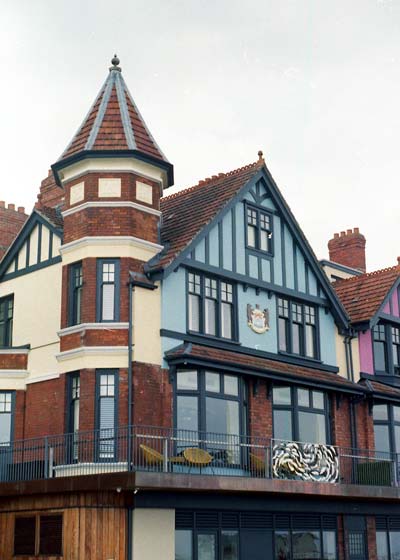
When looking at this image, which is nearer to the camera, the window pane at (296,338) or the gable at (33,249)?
the gable at (33,249)

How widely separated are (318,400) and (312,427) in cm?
89

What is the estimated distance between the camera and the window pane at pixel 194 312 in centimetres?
2620

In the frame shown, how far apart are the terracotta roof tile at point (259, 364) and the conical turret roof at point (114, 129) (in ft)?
17.8

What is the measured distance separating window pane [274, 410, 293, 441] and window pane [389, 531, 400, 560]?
15.8 ft

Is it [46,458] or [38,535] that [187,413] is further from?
[38,535]

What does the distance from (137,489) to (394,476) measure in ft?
33.3

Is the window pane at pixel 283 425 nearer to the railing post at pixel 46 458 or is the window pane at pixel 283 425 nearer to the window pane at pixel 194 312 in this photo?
the window pane at pixel 194 312

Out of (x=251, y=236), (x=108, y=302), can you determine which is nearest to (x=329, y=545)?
(x=251, y=236)

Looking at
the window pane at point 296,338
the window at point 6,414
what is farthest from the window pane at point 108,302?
the window pane at point 296,338

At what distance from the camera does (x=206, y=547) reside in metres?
23.8

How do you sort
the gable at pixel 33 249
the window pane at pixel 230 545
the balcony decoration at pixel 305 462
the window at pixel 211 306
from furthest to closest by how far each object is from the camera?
the gable at pixel 33 249
the window at pixel 211 306
the balcony decoration at pixel 305 462
the window pane at pixel 230 545

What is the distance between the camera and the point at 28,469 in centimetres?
2464

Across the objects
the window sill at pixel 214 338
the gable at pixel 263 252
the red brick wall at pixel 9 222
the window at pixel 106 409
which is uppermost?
the red brick wall at pixel 9 222

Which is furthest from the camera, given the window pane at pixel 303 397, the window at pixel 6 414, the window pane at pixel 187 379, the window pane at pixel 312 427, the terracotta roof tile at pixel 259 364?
the window pane at pixel 303 397
